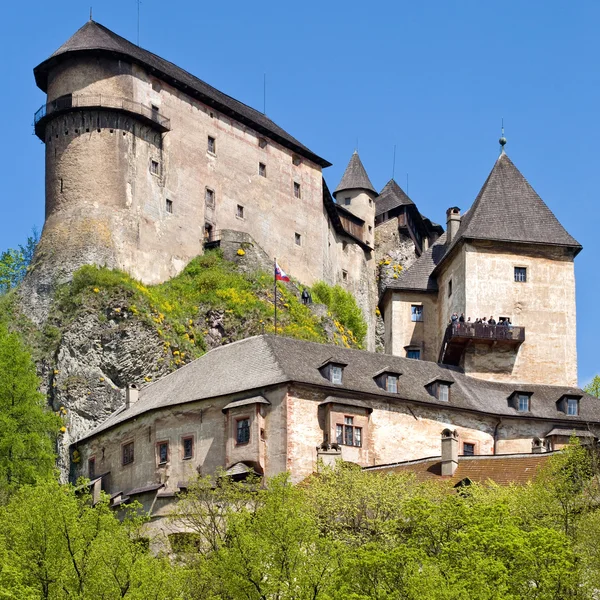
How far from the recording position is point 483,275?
252ft

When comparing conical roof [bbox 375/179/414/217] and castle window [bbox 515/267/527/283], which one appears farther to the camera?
conical roof [bbox 375/179/414/217]

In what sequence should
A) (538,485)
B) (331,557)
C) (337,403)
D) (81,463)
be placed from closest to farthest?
(331,557)
(538,485)
(337,403)
(81,463)

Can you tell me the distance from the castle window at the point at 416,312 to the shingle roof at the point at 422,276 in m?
0.93

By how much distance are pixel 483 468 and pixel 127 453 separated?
1713 centimetres

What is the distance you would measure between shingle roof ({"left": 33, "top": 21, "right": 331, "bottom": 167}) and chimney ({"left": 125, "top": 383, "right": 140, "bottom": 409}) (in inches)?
1006

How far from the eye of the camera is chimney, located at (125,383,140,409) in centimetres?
7225

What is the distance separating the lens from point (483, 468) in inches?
2368

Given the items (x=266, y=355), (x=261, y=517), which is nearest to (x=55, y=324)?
(x=266, y=355)

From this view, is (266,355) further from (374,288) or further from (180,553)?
(374,288)

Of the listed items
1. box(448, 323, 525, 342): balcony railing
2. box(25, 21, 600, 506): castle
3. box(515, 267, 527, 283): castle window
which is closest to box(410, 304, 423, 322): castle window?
box(25, 21, 600, 506): castle

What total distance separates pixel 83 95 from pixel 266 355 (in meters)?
29.9

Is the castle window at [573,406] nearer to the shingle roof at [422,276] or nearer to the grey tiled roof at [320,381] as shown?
the grey tiled roof at [320,381]

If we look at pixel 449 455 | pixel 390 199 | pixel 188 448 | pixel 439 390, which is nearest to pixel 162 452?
pixel 188 448

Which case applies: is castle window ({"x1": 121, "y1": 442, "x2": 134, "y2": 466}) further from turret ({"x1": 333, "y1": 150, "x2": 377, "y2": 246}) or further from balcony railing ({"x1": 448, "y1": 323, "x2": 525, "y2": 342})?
turret ({"x1": 333, "y1": 150, "x2": 377, "y2": 246})
